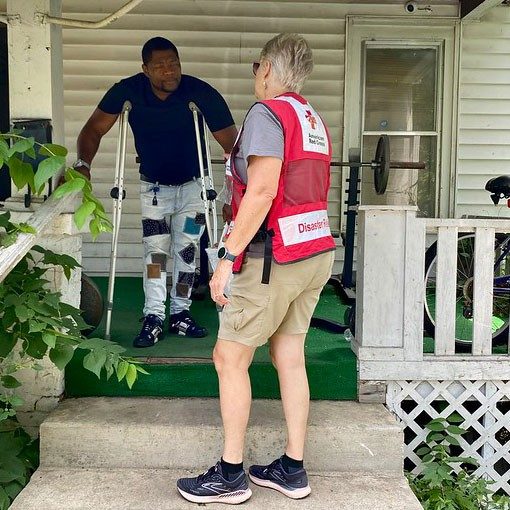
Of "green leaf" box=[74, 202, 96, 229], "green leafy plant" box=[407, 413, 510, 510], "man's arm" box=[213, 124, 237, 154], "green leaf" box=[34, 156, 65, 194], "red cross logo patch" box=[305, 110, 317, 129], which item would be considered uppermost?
"man's arm" box=[213, 124, 237, 154]

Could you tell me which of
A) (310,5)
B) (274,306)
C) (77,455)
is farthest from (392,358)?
(310,5)

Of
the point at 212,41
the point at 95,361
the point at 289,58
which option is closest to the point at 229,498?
the point at 95,361

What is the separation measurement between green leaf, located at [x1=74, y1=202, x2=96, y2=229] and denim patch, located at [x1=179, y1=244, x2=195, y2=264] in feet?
4.16

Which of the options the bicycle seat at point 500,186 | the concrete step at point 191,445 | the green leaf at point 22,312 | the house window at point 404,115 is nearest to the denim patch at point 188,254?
the concrete step at point 191,445

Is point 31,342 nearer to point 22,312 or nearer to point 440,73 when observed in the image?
point 22,312

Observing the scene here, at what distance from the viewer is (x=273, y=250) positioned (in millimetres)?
2426

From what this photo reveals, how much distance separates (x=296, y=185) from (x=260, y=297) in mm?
450

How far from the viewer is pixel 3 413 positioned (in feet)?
8.86

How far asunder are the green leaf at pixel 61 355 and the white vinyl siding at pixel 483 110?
385 centimetres

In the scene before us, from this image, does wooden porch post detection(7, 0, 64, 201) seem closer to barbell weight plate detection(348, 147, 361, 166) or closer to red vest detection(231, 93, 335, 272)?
red vest detection(231, 93, 335, 272)

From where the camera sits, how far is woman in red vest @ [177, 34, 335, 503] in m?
2.35

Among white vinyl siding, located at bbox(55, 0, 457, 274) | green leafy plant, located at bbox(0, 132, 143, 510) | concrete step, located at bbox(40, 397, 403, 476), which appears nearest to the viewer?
green leafy plant, located at bbox(0, 132, 143, 510)

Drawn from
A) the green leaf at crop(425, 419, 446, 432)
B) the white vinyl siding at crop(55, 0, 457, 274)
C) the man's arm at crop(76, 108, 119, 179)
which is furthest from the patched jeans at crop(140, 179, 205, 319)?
the white vinyl siding at crop(55, 0, 457, 274)

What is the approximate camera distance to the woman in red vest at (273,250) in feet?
7.71
